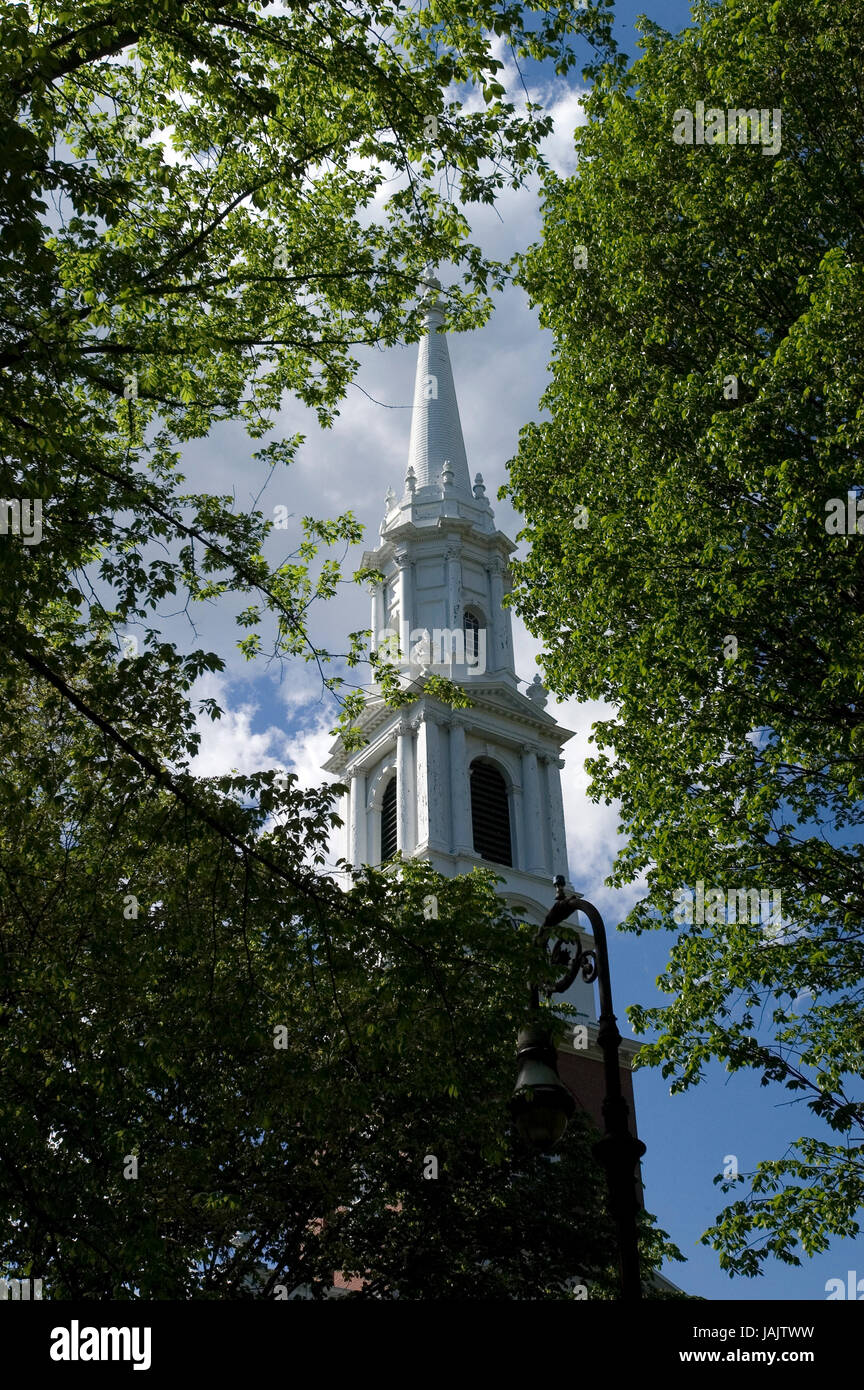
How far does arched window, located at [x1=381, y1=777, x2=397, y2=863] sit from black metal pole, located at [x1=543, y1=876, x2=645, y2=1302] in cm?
3506

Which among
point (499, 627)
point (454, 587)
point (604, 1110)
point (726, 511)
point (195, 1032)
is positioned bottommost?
point (604, 1110)

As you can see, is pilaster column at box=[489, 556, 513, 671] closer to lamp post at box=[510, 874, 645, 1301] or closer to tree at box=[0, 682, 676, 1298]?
tree at box=[0, 682, 676, 1298]

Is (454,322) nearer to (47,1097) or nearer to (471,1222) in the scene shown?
(47,1097)

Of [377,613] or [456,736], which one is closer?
[456,736]

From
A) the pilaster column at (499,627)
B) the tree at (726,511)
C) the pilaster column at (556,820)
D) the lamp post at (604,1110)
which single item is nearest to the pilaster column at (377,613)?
the pilaster column at (499,627)

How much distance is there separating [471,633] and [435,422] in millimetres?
15685

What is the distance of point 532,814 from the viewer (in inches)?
1822

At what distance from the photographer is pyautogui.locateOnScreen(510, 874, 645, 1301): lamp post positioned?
29.6 feet

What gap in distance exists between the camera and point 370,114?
49.8 feet

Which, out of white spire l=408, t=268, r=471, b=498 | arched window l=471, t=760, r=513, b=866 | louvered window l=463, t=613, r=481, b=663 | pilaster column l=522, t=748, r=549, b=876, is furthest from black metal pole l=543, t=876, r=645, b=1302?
white spire l=408, t=268, r=471, b=498

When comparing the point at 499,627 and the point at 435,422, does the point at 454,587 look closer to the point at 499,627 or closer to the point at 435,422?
the point at 499,627

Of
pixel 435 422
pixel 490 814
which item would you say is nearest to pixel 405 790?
pixel 490 814

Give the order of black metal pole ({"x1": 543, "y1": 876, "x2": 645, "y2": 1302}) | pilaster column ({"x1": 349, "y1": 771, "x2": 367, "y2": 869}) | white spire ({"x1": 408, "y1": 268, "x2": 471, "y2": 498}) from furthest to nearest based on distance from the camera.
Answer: white spire ({"x1": 408, "y1": 268, "x2": 471, "y2": 498}) → pilaster column ({"x1": 349, "y1": 771, "x2": 367, "y2": 869}) → black metal pole ({"x1": 543, "y1": 876, "x2": 645, "y2": 1302})

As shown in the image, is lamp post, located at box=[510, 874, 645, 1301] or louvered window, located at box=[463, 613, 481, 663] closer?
lamp post, located at box=[510, 874, 645, 1301]
